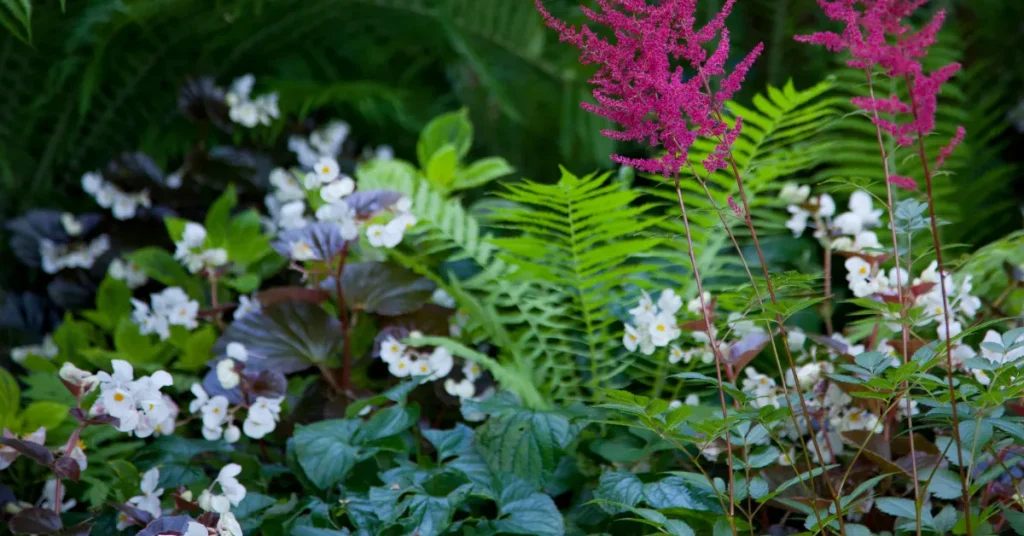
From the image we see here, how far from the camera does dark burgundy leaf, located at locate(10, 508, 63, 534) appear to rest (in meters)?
0.96

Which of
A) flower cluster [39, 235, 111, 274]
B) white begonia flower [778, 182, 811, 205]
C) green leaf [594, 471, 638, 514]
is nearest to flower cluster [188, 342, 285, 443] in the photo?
green leaf [594, 471, 638, 514]

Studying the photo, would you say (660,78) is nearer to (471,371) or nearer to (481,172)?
(471,371)

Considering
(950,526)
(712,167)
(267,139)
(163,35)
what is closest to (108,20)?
(163,35)

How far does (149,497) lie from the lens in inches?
42.0

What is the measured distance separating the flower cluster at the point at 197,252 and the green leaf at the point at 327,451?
0.45 meters

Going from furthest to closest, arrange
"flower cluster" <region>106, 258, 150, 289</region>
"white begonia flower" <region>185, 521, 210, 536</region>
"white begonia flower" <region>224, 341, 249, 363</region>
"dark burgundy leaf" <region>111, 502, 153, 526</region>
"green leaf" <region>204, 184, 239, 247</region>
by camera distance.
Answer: "flower cluster" <region>106, 258, 150, 289</region>, "green leaf" <region>204, 184, 239, 247</region>, "white begonia flower" <region>224, 341, 249, 363</region>, "dark burgundy leaf" <region>111, 502, 153, 526</region>, "white begonia flower" <region>185, 521, 210, 536</region>

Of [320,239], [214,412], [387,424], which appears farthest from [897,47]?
[214,412]

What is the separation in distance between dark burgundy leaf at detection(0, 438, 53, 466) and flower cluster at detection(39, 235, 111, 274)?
768 mm

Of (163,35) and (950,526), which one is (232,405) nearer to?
(950,526)

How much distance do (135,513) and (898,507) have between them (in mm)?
811

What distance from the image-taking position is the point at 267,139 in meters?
1.98

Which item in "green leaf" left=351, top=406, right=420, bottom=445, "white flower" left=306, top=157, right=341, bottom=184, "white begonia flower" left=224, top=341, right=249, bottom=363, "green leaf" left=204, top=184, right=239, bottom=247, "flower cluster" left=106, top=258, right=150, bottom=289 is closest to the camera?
"green leaf" left=351, top=406, right=420, bottom=445

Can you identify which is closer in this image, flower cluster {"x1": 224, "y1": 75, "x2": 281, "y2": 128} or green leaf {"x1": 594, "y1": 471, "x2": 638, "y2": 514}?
green leaf {"x1": 594, "y1": 471, "x2": 638, "y2": 514}

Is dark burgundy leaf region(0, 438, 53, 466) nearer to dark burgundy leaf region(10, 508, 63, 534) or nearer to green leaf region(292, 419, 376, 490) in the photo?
dark burgundy leaf region(10, 508, 63, 534)
